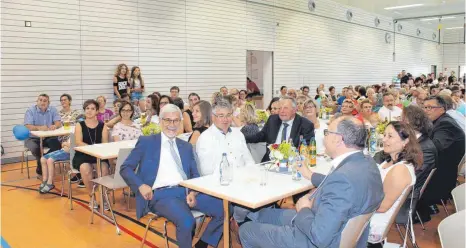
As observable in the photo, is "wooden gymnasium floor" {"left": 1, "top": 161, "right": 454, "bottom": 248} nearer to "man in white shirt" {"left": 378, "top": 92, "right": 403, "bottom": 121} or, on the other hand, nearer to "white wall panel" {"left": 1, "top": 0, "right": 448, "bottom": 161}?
"man in white shirt" {"left": 378, "top": 92, "right": 403, "bottom": 121}

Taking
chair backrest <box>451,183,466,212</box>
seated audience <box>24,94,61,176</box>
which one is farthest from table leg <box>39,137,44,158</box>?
chair backrest <box>451,183,466,212</box>

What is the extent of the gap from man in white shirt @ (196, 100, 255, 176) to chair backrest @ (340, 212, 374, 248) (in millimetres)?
1730

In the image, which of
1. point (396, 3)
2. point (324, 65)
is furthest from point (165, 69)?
point (396, 3)

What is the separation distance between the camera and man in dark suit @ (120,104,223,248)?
3449mm

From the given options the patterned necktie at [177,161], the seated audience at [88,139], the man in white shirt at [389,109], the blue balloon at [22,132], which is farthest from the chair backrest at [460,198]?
the blue balloon at [22,132]

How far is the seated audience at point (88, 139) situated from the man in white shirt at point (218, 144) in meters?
1.99

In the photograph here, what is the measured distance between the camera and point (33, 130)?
708 centimetres

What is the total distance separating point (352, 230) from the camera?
7.22 feet

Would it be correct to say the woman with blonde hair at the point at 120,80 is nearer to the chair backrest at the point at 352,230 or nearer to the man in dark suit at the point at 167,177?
the man in dark suit at the point at 167,177

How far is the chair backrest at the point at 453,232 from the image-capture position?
72.9 inches

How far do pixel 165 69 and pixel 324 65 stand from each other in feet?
27.6

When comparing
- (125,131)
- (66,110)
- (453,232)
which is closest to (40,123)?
(66,110)

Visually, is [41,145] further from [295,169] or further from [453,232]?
[453,232]

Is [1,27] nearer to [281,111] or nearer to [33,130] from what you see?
[33,130]
